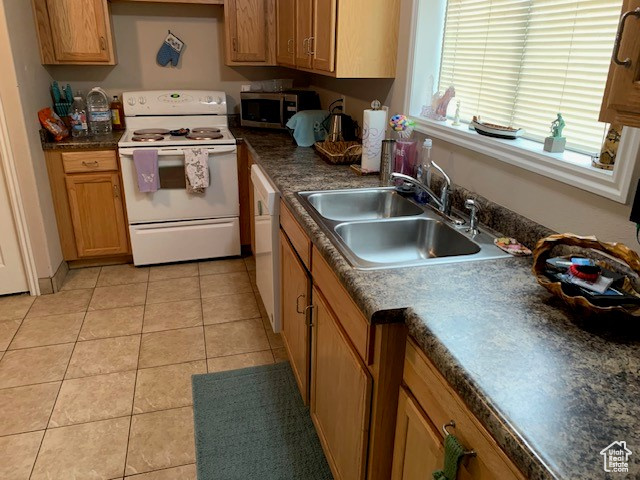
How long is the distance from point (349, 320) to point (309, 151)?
69.2 inches

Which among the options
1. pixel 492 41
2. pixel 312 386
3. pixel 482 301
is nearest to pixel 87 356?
pixel 312 386

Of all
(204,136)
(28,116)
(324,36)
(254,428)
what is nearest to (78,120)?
(28,116)

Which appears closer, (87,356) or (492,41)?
(492,41)

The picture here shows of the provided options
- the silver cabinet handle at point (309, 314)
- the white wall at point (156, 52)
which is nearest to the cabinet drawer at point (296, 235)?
the silver cabinet handle at point (309, 314)

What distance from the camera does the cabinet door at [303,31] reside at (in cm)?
265

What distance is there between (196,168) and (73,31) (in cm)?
116

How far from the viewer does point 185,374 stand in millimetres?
2338

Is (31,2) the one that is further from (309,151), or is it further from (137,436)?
(137,436)

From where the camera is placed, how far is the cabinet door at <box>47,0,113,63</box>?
121 inches

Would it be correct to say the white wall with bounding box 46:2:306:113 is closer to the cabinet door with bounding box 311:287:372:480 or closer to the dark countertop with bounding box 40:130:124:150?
the dark countertop with bounding box 40:130:124:150

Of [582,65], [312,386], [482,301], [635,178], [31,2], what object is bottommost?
[312,386]

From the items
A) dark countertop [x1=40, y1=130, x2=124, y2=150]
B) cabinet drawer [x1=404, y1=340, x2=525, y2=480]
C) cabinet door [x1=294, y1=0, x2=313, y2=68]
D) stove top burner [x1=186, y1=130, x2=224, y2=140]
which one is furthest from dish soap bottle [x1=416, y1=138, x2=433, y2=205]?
dark countertop [x1=40, y1=130, x2=124, y2=150]

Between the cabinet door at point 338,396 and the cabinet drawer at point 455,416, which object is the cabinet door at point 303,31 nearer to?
the cabinet door at point 338,396

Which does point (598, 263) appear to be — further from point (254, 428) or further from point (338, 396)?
point (254, 428)
